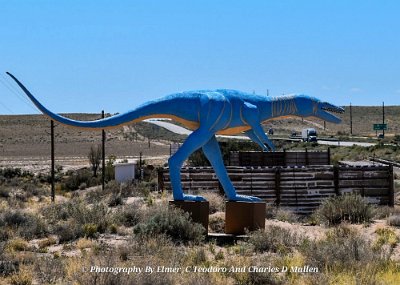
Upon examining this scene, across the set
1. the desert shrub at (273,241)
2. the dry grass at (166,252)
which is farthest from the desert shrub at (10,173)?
the desert shrub at (273,241)

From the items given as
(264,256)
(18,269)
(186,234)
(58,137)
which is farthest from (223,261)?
(58,137)

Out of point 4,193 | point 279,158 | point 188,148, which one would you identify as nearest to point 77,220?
point 188,148

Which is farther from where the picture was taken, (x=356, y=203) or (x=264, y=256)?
(x=356, y=203)

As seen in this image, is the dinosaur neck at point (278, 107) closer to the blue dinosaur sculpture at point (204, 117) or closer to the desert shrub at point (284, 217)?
the blue dinosaur sculpture at point (204, 117)

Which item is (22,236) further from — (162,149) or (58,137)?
(58,137)

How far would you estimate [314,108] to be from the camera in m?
13.4

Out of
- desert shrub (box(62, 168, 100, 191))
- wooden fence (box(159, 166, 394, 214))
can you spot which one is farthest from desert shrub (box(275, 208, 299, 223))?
desert shrub (box(62, 168, 100, 191))

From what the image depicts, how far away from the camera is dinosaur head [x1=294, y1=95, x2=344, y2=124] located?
13359mm

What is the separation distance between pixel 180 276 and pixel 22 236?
18.6ft

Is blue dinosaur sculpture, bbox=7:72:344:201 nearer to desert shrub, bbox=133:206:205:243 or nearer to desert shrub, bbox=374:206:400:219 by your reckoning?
desert shrub, bbox=133:206:205:243

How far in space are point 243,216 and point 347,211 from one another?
11.1ft

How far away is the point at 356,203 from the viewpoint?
48.7 ft

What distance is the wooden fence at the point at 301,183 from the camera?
19.0 metres

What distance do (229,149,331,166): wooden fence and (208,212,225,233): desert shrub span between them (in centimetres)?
1033
